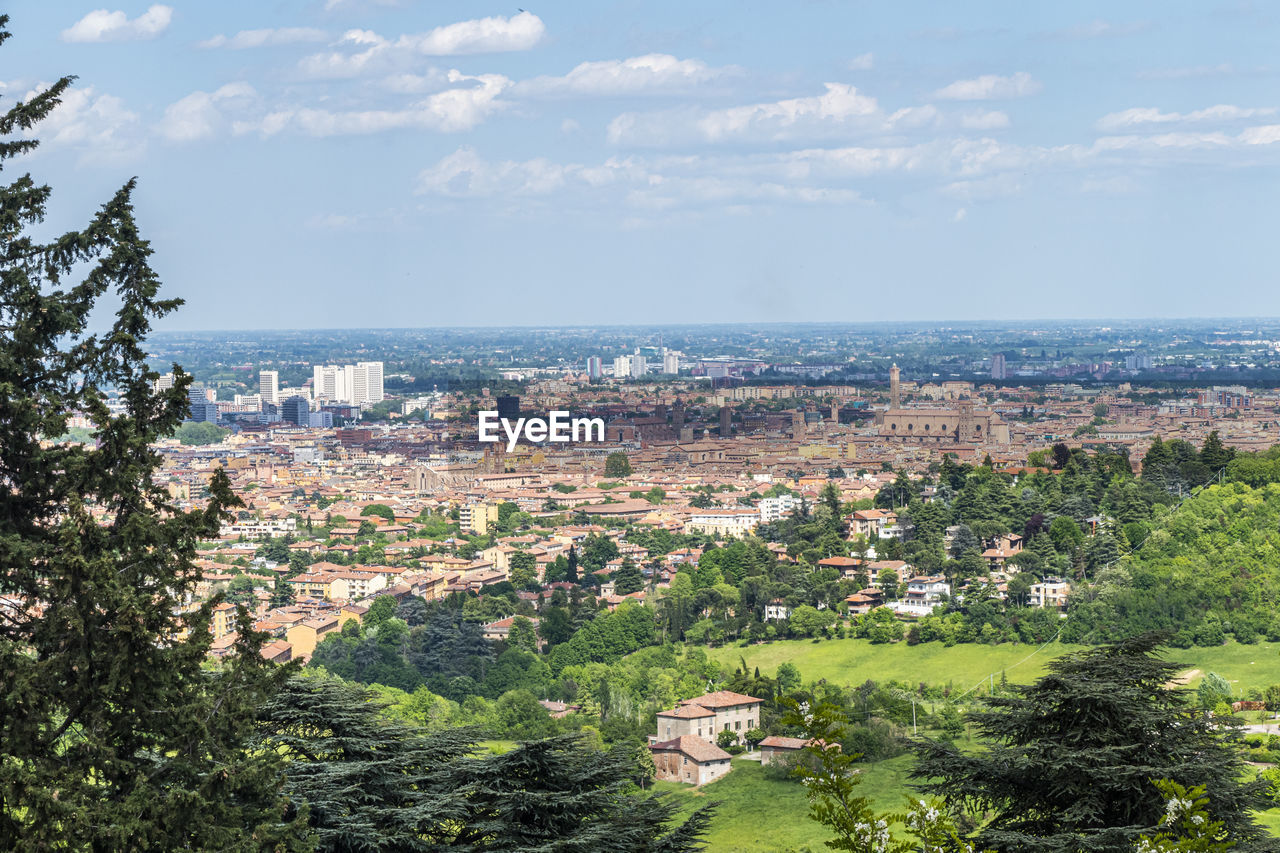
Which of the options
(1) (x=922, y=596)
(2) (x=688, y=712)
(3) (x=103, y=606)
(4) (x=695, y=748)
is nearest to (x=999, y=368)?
(1) (x=922, y=596)

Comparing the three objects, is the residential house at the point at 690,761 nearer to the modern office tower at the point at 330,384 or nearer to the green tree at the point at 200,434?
the green tree at the point at 200,434

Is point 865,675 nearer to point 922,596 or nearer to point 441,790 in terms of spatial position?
point 922,596

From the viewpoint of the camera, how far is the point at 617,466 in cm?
6300

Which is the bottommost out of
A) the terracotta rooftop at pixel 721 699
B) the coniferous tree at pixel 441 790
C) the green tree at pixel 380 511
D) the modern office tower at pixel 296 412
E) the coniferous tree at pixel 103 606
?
the green tree at pixel 380 511

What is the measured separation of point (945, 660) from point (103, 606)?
24488mm

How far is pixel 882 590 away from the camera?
34438 mm

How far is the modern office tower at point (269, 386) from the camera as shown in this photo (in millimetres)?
97750

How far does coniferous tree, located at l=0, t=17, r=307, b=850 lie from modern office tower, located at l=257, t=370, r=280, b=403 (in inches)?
3638

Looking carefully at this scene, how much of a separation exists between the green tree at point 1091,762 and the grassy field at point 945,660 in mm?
18394

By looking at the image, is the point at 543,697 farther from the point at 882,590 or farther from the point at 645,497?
the point at 645,497

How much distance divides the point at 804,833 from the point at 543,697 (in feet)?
34.2

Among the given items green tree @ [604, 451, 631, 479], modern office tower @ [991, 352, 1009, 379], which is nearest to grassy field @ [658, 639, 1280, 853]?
green tree @ [604, 451, 631, 479]

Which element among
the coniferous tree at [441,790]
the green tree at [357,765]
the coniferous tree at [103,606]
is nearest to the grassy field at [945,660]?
the coniferous tree at [441,790]

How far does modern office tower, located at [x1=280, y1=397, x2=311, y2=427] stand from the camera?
86.4 metres
